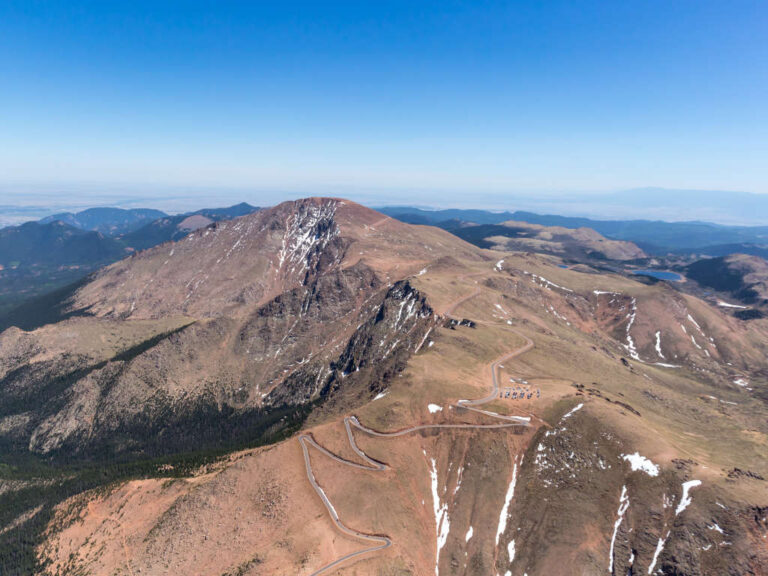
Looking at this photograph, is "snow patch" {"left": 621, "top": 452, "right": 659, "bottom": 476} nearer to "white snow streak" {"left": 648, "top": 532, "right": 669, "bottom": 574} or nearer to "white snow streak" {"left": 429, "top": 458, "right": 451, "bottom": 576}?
"white snow streak" {"left": 648, "top": 532, "right": 669, "bottom": 574}

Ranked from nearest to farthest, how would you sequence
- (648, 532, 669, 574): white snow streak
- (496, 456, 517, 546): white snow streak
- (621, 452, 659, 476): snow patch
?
(648, 532, 669, 574): white snow streak
(621, 452, 659, 476): snow patch
(496, 456, 517, 546): white snow streak

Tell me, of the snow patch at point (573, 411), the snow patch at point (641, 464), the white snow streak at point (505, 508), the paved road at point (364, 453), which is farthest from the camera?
the snow patch at point (573, 411)

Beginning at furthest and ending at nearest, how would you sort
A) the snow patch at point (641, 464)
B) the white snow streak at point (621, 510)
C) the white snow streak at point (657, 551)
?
the snow patch at point (641, 464)
the white snow streak at point (621, 510)
the white snow streak at point (657, 551)

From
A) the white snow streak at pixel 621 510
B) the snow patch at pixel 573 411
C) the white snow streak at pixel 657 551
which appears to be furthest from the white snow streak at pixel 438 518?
the white snow streak at pixel 657 551

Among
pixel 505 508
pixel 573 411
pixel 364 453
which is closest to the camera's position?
pixel 505 508

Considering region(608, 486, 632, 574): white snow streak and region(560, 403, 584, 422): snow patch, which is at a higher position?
region(560, 403, 584, 422): snow patch

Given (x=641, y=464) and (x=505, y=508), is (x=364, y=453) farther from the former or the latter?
(x=641, y=464)

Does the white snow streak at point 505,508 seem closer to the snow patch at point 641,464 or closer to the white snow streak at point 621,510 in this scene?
the white snow streak at point 621,510

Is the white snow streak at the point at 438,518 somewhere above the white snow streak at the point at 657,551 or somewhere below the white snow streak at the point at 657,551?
below

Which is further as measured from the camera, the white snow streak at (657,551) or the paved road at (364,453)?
the paved road at (364,453)

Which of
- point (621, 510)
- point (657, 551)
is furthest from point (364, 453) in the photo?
point (657, 551)

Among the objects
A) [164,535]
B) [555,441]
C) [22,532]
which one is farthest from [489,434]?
[22,532]

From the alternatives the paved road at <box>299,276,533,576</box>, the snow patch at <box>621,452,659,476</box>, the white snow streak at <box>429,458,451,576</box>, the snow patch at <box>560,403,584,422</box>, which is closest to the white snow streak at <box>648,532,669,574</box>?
the snow patch at <box>621,452,659,476</box>
